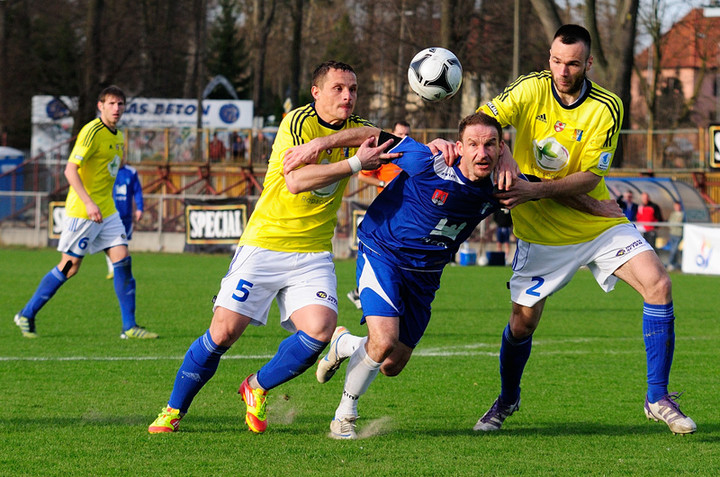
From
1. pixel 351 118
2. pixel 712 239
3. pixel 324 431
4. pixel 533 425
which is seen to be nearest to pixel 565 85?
pixel 351 118

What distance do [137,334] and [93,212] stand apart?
4.78 ft

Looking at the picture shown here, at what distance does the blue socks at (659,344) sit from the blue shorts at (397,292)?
4.24 feet

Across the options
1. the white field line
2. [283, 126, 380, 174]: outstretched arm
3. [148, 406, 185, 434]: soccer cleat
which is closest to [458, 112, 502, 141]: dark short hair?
[283, 126, 380, 174]: outstretched arm

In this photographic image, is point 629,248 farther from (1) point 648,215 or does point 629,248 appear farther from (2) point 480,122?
(1) point 648,215

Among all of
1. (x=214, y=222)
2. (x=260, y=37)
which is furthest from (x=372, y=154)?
(x=260, y=37)

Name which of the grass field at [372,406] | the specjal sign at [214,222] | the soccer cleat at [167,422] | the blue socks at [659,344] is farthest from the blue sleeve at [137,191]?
the specjal sign at [214,222]

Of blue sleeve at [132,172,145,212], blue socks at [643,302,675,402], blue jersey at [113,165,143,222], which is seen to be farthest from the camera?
blue sleeve at [132,172,145,212]

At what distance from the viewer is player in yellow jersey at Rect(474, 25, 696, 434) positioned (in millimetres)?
5844

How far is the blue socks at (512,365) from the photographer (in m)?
6.22

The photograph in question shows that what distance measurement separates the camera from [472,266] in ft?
74.2

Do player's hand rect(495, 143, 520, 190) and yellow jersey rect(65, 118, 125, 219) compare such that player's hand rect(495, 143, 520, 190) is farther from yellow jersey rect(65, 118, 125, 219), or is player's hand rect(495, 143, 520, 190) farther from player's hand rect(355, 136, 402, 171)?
yellow jersey rect(65, 118, 125, 219)

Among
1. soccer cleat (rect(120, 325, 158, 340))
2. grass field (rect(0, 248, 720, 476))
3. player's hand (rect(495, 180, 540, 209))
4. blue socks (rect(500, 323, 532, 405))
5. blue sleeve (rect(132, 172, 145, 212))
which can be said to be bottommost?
soccer cleat (rect(120, 325, 158, 340))

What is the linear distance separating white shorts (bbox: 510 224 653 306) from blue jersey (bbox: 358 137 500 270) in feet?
2.04

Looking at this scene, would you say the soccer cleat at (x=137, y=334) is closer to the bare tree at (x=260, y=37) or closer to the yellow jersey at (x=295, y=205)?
the yellow jersey at (x=295, y=205)
